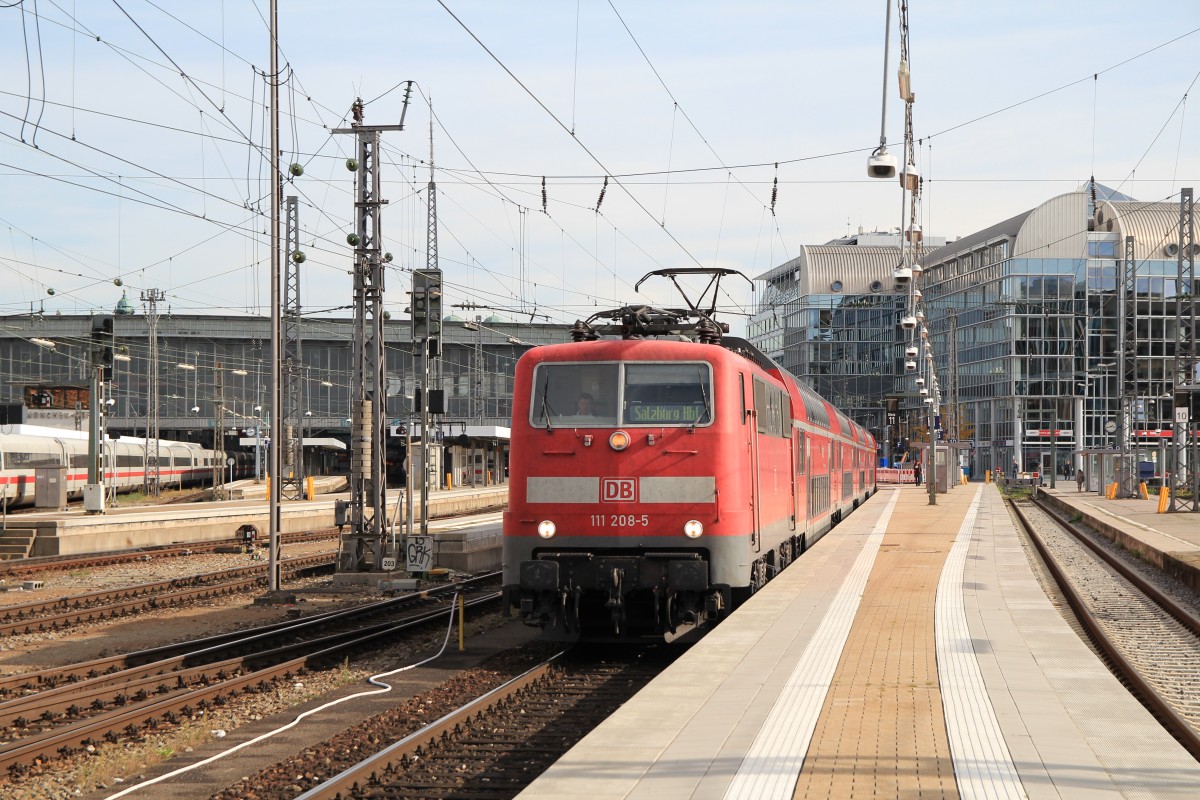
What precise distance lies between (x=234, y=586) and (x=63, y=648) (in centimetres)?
698

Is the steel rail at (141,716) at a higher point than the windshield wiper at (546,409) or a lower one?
lower

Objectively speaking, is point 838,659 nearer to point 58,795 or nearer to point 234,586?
point 58,795

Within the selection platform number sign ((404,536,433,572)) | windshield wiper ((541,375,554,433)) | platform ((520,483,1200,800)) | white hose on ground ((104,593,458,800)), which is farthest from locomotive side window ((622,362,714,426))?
platform number sign ((404,536,433,572))

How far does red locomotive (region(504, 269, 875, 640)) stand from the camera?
531 inches

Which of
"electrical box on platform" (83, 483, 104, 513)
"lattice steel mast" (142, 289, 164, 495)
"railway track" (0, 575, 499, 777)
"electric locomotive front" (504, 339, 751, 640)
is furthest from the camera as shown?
"lattice steel mast" (142, 289, 164, 495)

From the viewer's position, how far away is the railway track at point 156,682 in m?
10.4

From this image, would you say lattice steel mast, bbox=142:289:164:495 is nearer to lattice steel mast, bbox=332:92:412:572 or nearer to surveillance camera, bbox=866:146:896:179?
lattice steel mast, bbox=332:92:412:572

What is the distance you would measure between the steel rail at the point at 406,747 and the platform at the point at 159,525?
13.6 metres

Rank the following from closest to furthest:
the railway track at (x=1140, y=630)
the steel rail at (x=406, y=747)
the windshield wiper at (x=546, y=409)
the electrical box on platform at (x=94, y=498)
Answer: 1. the steel rail at (x=406, y=747)
2. the railway track at (x=1140, y=630)
3. the windshield wiper at (x=546, y=409)
4. the electrical box on platform at (x=94, y=498)

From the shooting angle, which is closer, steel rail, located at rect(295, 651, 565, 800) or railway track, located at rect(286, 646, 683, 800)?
steel rail, located at rect(295, 651, 565, 800)

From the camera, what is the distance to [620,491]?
13633 millimetres

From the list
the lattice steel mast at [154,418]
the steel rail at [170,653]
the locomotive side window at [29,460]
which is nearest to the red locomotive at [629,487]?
the steel rail at [170,653]

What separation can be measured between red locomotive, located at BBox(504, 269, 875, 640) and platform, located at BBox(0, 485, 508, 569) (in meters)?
11.7

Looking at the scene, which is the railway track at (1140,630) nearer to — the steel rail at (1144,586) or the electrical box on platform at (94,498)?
the steel rail at (1144,586)
